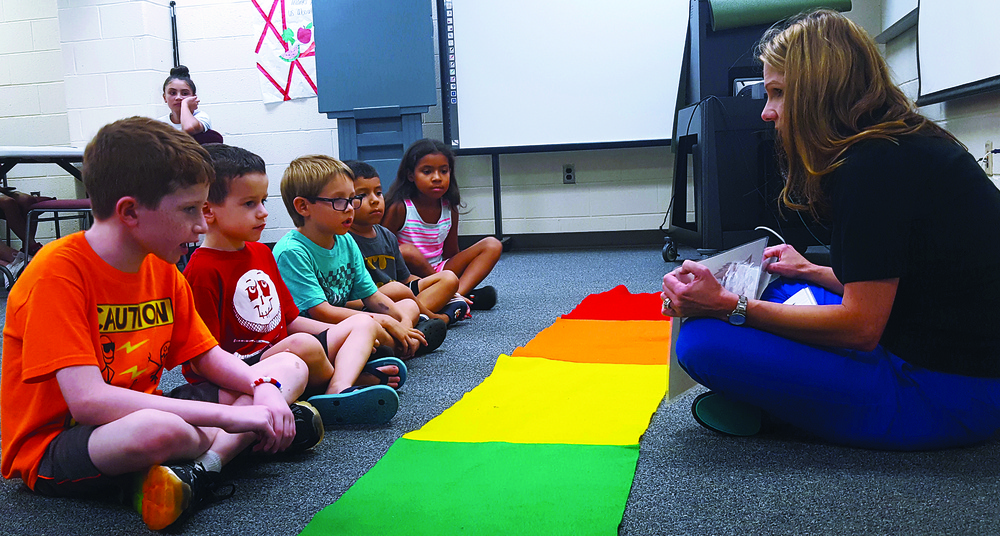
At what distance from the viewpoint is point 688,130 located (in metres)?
3.34

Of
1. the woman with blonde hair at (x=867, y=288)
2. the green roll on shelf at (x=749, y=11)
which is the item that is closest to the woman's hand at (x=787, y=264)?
the woman with blonde hair at (x=867, y=288)

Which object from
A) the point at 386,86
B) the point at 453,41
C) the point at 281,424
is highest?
the point at 453,41

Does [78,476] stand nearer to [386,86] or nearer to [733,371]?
[733,371]

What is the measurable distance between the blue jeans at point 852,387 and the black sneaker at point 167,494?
0.75 metres

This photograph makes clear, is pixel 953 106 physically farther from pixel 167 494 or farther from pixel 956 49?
pixel 167 494

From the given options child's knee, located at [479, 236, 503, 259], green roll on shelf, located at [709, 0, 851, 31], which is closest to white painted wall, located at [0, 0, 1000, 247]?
green roll on shelf, located at [709, 0, 851, 31]

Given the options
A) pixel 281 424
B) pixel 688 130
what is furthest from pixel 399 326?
pixel 688 130

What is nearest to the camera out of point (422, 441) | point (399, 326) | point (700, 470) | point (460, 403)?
point (700, 470)

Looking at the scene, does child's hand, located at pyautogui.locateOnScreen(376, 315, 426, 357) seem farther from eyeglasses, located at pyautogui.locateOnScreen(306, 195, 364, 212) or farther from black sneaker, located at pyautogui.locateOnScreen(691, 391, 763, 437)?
black sneaker, located at pyautogui.locateOnScreen(691, 391, 763, 437)

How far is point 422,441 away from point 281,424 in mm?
296

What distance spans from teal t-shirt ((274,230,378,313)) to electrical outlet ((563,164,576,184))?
278 centimetres

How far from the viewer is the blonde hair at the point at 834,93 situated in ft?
3.60

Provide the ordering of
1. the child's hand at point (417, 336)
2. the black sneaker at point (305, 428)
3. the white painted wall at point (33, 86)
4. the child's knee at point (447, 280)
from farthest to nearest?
the white painted wall at point (33, 86) < the child's knee at point (447, 280) < the child's hand at point (417, 336) < the black sneaker at point (305, 428)

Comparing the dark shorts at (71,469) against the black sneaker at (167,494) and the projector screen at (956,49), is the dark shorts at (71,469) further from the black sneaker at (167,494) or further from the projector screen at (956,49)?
the projector screen at (956,49)
